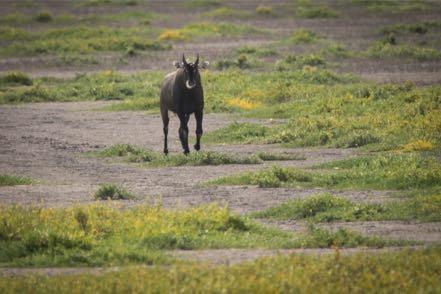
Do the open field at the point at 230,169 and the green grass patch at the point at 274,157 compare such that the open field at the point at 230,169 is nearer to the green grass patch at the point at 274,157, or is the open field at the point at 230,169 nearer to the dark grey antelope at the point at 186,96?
the green grass patch at the point at 274,157

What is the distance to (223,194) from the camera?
17.8 meters

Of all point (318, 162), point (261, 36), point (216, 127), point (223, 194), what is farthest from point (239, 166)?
point (261, 36)

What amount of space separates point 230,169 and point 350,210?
17.6 ft

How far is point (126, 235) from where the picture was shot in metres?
14.2

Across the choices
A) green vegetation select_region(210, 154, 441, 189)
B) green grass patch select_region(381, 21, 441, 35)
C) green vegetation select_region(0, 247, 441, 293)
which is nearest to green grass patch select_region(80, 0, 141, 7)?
green grass patch select_region(381, 21, 441, 35)

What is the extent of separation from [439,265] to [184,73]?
11.8 meters

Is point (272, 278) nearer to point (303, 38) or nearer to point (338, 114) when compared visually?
point (338, 114)

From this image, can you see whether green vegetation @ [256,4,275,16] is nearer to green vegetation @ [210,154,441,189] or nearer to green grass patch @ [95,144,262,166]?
green grass patch @ [95,144,262,166]

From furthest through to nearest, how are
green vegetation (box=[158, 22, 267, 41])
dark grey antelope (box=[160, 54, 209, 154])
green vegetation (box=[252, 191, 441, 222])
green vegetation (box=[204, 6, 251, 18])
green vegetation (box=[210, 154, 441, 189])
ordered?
green vegetation (box=[204, 6, 251, 18]) < green vegetation (box=[158, 22, 267, 41]) < dark grey antelope (box=[160, 54, 209, 154]) < green vegetation (box=[210, 154, 441, 189]) < green vegetation (box=[252, 191, 441, 222])

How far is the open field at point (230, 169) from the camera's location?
12352 millimetres

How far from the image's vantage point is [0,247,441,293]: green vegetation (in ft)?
37.1

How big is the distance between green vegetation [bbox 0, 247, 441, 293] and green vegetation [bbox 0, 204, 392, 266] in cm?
109

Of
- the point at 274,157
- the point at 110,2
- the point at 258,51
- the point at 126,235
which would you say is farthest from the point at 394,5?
the point at 126,235

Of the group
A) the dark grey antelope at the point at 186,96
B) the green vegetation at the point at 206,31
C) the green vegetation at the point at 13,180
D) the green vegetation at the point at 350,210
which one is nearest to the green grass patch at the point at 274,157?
the dark grey antelope at the point at 186,96
